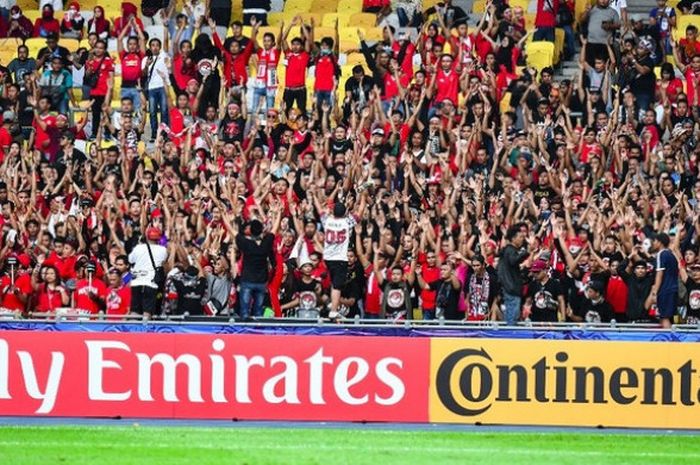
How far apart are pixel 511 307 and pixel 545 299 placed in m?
0.91

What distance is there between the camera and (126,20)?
29.0 metres

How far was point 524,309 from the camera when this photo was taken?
2130 centimetres

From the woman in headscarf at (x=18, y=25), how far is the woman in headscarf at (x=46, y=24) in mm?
165

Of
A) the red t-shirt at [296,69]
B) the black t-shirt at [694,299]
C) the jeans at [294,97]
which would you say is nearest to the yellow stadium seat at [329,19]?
the red t-shirt at [296,69]

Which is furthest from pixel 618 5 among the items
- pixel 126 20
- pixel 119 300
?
pixel 119 300

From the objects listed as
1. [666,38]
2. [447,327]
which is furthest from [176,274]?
[666,38]

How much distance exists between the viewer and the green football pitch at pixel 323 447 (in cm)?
1636

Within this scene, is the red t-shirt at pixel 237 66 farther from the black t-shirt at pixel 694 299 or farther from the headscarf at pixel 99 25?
the black t-shirt at pixel 694 299

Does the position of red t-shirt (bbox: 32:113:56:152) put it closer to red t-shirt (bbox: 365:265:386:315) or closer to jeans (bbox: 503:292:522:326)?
red t-shirt (bbox: 365:265:386:315)

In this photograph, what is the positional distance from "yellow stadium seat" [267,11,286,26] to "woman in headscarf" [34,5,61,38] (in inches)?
145

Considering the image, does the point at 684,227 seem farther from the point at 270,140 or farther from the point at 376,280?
the point at 270,140

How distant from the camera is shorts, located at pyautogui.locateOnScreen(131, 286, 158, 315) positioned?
21.7 m

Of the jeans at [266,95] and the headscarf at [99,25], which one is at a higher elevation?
the headscarf at [99,25]

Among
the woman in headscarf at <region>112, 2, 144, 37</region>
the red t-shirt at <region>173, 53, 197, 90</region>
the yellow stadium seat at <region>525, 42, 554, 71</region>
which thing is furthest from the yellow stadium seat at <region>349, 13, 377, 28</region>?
the red t-shirt at <region>173, 53, 197, 90</region>
